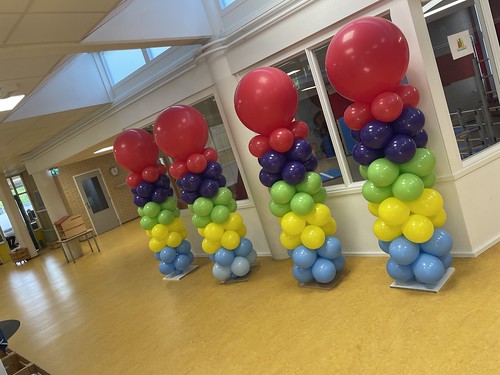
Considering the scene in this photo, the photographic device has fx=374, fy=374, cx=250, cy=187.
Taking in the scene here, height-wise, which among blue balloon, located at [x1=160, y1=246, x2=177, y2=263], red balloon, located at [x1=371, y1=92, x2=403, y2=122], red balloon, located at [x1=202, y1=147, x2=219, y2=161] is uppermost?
red balloon, located at [x1=202, y1=147, x2=219, y2=161]

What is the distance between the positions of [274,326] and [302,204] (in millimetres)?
1119

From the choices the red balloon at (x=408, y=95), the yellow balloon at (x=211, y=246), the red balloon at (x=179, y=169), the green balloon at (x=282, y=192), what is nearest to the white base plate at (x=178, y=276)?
the yellow balloon at (x=211, y=246)

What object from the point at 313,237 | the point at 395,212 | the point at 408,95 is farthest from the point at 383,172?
the point at 313,237

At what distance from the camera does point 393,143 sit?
290 cm

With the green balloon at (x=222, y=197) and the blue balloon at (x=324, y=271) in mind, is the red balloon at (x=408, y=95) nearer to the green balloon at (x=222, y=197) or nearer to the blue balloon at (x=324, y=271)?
the blue balloon at (x=324, y=271)

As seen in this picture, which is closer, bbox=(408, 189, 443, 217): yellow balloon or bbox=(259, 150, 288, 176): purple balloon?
bbox=(408, 189, 443, 217): yellow balloon

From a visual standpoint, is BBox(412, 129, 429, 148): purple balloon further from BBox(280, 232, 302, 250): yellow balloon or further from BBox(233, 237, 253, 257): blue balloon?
BBox(233, 237, 253, 257): blue balloon

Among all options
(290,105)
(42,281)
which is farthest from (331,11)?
(42,281)

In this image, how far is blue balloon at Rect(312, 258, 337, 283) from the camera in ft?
11.7

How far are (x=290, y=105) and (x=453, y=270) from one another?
6.66ft

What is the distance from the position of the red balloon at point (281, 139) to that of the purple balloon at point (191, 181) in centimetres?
113

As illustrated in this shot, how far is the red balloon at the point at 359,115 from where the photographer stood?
2.98m

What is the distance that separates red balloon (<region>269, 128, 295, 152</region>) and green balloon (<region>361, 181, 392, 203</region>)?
825 millimetres

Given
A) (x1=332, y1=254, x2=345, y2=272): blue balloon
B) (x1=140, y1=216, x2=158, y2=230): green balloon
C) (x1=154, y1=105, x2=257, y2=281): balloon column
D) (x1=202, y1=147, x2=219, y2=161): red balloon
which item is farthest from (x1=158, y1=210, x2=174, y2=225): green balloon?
(x1=332, y1=254, x2=345, y2=272): blue balloon
